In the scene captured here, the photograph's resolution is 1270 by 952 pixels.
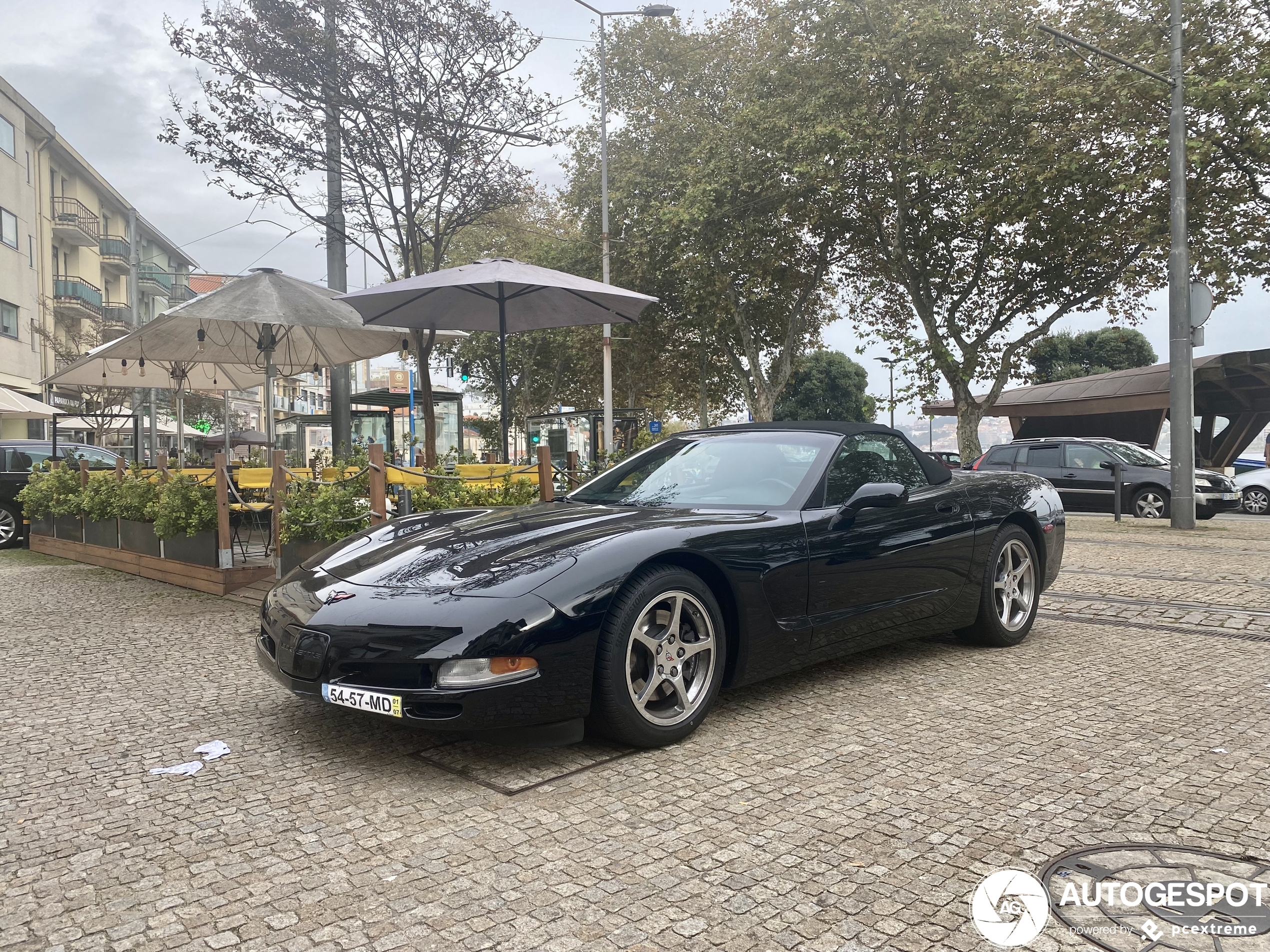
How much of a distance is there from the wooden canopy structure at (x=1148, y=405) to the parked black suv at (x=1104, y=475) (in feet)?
22.5

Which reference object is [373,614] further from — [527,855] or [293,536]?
[293,536]

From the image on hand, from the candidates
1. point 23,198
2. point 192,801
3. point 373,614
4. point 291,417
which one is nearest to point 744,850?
point 373,614

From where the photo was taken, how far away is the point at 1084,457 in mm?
18406

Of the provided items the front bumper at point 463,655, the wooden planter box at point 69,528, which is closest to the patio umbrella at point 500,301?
the wooden planter box at point 69,528

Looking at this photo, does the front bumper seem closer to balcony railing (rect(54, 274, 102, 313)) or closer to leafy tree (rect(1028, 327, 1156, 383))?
balcony railing (rect(54, 274, 102, 313))

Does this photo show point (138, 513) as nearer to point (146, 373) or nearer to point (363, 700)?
point (146, 373)

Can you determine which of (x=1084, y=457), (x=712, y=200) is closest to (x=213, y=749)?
(x=1084, y=457)

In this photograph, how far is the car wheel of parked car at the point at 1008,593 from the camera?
5387mm

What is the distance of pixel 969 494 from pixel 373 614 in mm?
3347

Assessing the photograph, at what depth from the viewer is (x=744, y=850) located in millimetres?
2809

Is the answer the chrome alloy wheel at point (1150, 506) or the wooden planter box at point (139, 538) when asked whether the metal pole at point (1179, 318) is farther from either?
the wooden planter box at point (139, 538)

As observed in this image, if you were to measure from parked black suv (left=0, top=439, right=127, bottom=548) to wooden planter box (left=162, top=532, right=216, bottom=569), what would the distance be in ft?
15.8

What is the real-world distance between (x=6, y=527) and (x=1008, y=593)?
533 inches

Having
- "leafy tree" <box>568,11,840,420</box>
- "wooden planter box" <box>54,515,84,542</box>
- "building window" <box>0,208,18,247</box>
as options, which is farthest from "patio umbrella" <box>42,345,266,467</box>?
"building window" <box>0,208,18,247</box>
